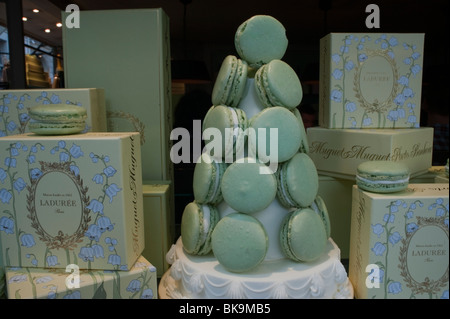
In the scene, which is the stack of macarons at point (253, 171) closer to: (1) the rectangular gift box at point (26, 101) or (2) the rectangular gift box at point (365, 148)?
(2) the rectangular gift box at point (365, 148)

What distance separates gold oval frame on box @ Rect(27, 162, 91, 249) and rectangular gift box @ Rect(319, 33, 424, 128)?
0.97 m

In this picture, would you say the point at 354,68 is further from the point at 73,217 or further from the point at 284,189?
the point at 73,217

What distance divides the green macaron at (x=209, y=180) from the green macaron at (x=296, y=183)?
18 cm

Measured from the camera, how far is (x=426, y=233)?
3.85 ft

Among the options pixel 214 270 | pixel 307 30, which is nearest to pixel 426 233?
pixel 214 270

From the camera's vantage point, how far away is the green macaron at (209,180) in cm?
126

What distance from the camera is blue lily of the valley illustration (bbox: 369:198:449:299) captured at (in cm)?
117

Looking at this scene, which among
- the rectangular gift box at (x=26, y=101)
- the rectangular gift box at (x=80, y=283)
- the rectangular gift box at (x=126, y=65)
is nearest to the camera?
the rectangular gift box at (x=80, y=283)

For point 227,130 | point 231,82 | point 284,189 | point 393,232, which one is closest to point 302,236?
point 284,189

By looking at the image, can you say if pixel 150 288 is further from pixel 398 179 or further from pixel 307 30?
pixel 307 30

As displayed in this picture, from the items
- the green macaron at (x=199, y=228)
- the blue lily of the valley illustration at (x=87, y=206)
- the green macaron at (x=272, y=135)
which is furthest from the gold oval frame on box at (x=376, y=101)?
the blue lily of the valley illustration at (x=87, y=206)

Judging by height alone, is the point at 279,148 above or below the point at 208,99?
below

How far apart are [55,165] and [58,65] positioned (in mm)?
739

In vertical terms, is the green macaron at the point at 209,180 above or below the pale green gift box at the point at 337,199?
above
